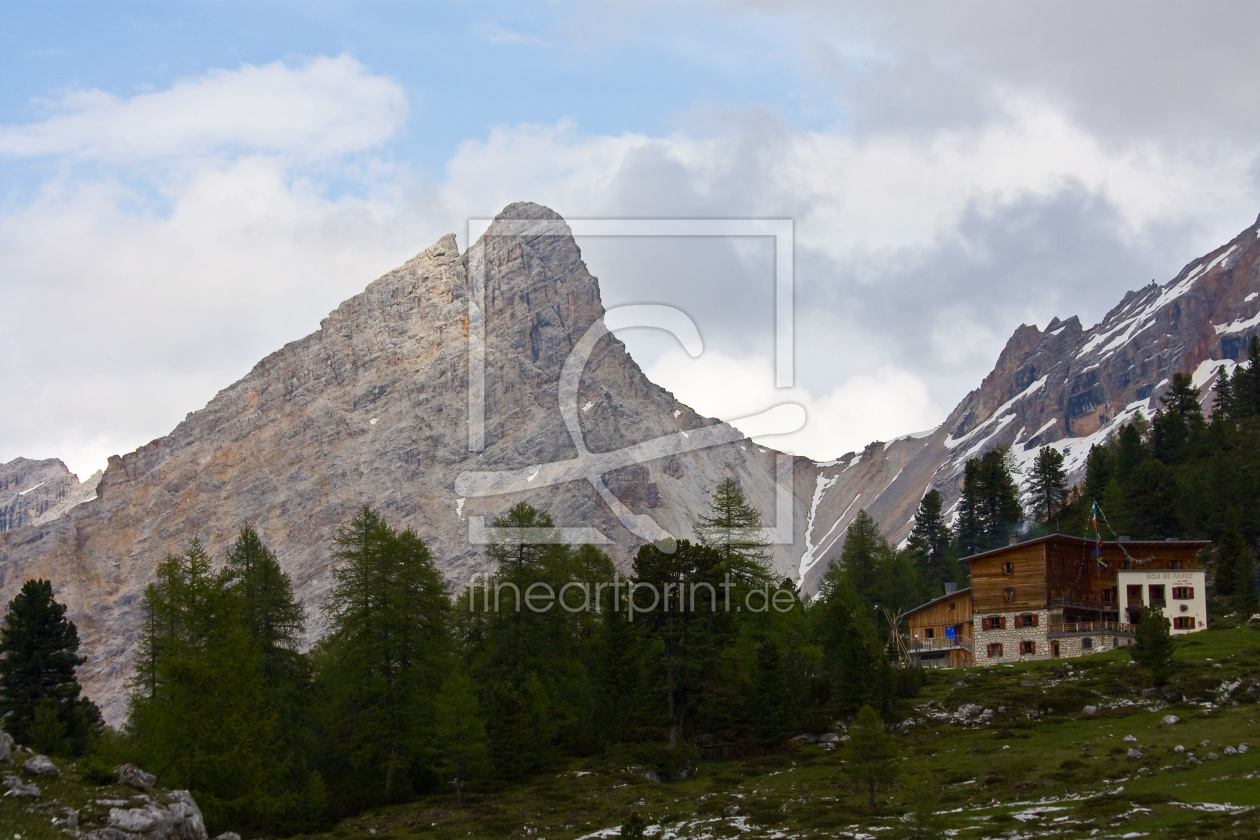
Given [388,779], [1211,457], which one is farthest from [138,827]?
[1211,457]

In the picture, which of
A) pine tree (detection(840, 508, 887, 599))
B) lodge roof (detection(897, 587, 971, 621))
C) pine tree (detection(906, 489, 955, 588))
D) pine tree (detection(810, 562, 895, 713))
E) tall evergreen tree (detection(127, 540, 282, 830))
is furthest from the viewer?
pine tree (detection(906, 489, 955, 588))

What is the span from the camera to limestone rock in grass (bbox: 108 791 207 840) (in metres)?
31.3

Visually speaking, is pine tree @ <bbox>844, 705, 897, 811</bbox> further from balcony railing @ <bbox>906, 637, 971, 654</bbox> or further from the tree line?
balcony railing @ <bbox>906, 637, 971, 654</bbox>

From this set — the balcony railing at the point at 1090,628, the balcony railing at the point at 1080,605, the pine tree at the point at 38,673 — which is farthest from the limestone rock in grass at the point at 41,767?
the balcony railing at the point at 1080,605

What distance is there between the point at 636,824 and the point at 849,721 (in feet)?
98.8

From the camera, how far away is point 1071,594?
261 feet

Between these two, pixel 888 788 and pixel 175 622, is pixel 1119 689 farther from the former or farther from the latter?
pixel 175 622

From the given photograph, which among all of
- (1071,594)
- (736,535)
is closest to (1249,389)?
(1071,594)

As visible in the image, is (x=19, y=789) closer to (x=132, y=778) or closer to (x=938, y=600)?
(x=132, y=778)

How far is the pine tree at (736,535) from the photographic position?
69.7 meters

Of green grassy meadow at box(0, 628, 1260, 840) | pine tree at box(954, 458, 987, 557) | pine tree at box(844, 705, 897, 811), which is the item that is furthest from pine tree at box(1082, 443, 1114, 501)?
pine tree at box(844, 705, 897, 811)

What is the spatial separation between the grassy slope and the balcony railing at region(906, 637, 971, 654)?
18.2 m

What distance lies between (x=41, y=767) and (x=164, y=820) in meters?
3.41

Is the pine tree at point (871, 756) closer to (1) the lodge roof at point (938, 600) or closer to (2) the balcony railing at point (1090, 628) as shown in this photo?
(2) the balcony railing at point (1090, 628)
